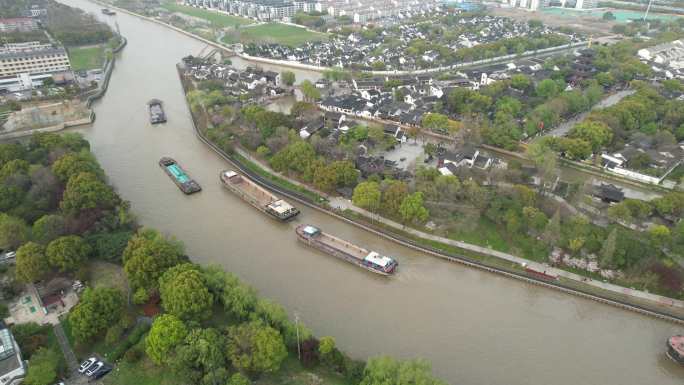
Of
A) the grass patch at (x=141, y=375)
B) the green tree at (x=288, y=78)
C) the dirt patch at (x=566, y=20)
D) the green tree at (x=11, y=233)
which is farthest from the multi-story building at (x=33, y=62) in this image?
the dirt patch at (x=566, y=20)

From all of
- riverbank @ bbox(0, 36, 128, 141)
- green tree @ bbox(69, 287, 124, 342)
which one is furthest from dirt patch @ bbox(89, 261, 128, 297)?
riverbank @ bbox(0, 36, 128, 141)

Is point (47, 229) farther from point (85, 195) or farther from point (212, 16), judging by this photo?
point (212, 16)

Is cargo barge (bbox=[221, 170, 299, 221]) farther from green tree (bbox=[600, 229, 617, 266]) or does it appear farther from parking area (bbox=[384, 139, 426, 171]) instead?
green tree (bbox=[600, 229, 617, 266])

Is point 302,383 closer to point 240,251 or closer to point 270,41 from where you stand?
point 240,251

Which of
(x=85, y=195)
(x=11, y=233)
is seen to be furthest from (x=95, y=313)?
(x=85, y=195)

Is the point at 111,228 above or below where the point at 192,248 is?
above

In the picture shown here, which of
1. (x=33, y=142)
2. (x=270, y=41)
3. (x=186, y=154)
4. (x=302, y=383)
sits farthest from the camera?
(x=270, y=41)

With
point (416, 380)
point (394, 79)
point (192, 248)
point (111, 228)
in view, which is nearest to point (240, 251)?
point (192, 248)
